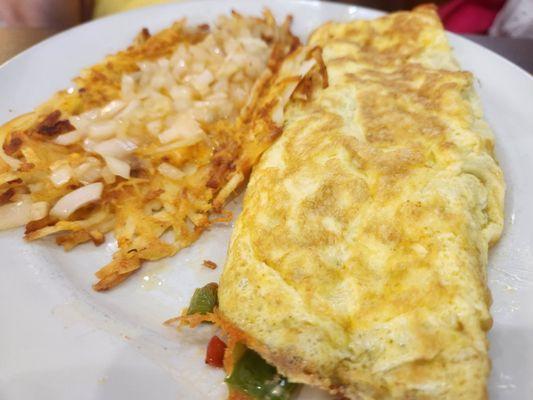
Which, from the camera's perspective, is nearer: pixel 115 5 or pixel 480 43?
pixel 480 43

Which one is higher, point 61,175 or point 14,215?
point 61,175

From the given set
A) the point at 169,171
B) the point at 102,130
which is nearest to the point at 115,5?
the point at 102,130

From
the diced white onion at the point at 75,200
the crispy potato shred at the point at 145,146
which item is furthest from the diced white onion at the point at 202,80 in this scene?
the diced white onion at the point at 75,200

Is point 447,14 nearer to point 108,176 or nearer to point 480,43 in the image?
point 480,43

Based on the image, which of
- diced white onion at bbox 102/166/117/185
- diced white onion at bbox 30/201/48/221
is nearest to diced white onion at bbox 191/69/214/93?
diced white onion at bbox 102/166/117/185

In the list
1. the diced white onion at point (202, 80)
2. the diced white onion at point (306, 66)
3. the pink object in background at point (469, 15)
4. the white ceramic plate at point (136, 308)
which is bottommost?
the white ceramic plate at point (136, 308)

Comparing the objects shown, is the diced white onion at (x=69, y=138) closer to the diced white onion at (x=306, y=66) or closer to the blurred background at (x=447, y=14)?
Result: the diced white onion at (x=306, y=66)

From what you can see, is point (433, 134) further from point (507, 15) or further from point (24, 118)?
point (507, 15)
